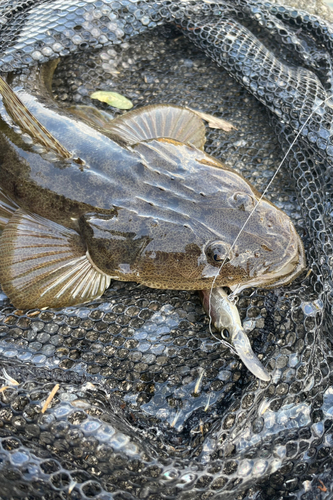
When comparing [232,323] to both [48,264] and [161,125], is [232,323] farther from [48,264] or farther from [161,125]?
[161,125]

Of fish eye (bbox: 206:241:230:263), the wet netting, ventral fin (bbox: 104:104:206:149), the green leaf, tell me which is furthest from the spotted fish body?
the green leaf

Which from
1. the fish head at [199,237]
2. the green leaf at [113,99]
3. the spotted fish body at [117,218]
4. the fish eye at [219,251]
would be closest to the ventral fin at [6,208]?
the spotted fish body at [117,218]

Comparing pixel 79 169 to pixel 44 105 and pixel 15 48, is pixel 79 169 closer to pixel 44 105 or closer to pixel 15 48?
pixel 44 105

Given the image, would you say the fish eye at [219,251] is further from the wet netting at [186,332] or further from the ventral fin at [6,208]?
the ventral fin at [6,208]

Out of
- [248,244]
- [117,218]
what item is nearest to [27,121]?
[117,218]

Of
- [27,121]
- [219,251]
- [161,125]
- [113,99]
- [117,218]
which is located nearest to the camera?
[219,251]

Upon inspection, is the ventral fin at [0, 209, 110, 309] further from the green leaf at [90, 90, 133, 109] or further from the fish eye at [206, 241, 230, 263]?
the green leaf at [90, 90, 133, 109]

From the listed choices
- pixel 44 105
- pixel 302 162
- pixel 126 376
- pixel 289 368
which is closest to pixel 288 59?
pixel 302 162
